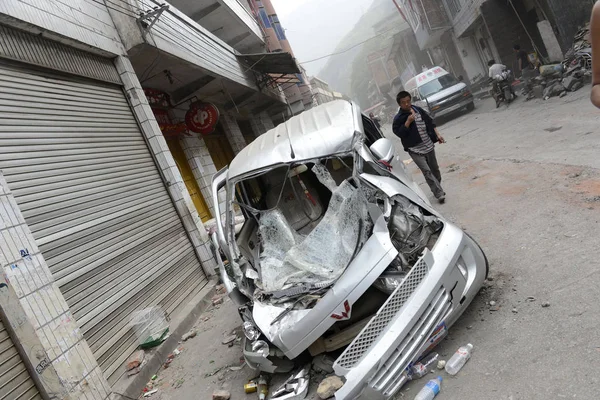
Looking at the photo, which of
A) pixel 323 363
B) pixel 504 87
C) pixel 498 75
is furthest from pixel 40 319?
pixel 498 75

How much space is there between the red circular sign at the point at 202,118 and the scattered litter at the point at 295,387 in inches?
330

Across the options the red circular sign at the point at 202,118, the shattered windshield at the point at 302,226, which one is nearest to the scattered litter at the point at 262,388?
the shattered windshield at the point at 302,226

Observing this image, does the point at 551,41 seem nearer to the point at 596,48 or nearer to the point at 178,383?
the point at 596,48

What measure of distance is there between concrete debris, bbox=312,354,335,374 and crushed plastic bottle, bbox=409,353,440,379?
2.26ft

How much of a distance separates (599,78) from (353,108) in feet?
8.38

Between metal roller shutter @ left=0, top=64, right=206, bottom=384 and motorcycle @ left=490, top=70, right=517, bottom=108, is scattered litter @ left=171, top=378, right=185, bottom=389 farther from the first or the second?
A: motorcycle @ left=490, top=70, right=517, bottom=108

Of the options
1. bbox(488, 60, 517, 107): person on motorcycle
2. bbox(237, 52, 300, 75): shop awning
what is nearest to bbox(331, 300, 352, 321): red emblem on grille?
bbox(237, 52, 300, 75): shop awning

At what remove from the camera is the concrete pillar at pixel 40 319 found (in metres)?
3.67

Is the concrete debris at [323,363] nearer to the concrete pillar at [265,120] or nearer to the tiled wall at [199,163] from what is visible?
the tiled wall at [199,163]

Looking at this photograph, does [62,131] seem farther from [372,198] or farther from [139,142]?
[372,198]

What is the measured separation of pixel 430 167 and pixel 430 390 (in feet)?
15.1

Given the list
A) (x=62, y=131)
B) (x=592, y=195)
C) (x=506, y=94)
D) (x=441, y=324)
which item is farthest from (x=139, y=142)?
(x=506, y=94)

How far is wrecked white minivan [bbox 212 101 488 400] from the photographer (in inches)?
113

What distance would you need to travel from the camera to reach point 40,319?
3.81 meters
